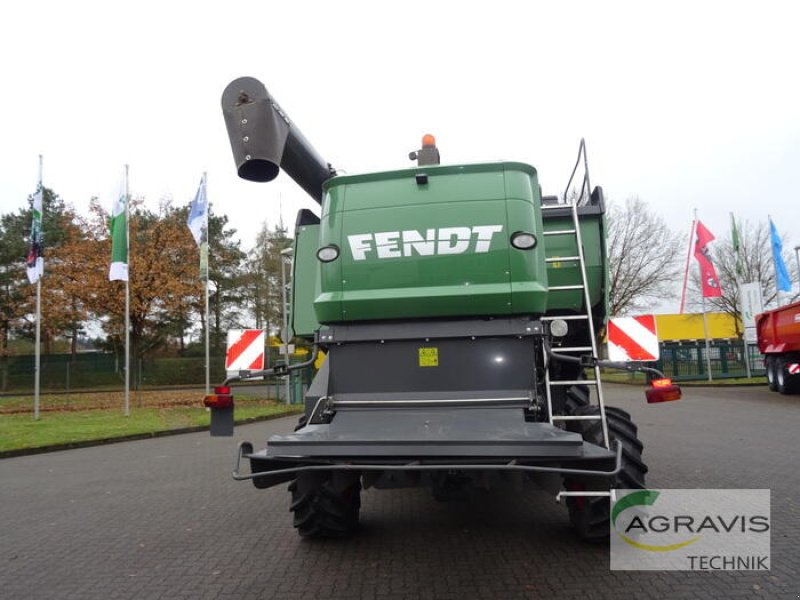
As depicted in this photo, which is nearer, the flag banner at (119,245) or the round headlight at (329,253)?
the round headlight at (329,253)

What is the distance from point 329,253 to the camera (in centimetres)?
469

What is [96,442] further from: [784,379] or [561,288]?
[784,379]

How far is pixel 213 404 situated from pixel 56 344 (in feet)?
167

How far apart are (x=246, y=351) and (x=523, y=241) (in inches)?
97.7

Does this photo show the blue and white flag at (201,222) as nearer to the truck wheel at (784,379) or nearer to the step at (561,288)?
the step at (561,288)

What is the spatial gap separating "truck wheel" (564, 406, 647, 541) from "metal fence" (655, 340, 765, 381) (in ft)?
90.1

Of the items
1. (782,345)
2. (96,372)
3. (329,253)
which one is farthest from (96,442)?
(96,372)

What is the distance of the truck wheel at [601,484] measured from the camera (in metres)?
4.32

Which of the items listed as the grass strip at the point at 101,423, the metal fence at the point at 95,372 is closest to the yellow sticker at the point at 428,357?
the grass strip at the point at 101,423

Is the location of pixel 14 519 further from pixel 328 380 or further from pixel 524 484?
pixel 524 484

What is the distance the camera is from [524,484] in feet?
11.9

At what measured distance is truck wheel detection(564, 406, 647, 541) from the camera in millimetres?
4324

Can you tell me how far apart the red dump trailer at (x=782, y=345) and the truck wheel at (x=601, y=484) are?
16537 mm

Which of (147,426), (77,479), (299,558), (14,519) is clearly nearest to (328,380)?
(299,558)
